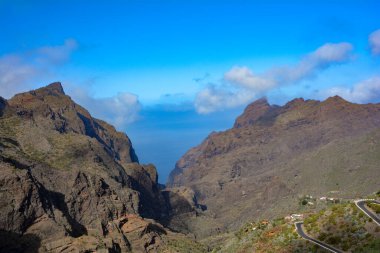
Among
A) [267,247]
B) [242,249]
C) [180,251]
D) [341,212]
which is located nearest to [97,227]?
[180,251]

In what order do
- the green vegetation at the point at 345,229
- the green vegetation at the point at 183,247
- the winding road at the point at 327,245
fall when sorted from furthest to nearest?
the green vegetation at the point at 183,247, the winding road at the point at 327,245, the green vegetation at the point at 345,229

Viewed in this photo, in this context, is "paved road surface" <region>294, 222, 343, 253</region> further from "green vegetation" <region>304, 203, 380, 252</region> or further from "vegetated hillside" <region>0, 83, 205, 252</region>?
"vegetated hillside" <region>0, 83, 205, 252</region>

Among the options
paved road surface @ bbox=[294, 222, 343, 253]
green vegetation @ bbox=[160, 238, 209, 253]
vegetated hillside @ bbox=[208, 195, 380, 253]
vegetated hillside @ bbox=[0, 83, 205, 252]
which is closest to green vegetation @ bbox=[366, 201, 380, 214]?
vegetated hillside @ bbox=[208, 195, 380, 253]

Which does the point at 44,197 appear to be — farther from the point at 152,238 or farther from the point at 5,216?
the point at 152,238

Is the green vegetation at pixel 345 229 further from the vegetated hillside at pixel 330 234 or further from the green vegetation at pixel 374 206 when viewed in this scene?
the green vegetation at pixel 374 206

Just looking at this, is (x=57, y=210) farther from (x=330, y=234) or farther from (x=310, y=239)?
(x=330, y=234)

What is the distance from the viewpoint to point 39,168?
17638cm

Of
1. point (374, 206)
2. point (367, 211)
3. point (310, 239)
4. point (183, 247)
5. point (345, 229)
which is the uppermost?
point (183, 247)

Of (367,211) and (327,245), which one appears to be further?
(367,211)

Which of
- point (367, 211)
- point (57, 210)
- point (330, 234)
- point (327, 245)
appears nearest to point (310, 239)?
point (330, 234)

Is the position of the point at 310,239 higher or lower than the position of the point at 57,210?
lower

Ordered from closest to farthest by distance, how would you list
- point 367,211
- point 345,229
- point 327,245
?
point 327,245 < point 345,229 < point 367,211

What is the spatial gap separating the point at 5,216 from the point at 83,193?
4220 centimetres

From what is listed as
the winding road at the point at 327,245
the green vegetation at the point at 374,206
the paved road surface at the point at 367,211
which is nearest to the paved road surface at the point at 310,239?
the winding road at the point at 327,245
